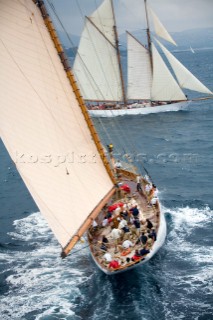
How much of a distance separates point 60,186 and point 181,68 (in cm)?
7387

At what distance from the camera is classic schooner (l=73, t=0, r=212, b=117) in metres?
98.8

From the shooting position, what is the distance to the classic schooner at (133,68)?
98.8 metres

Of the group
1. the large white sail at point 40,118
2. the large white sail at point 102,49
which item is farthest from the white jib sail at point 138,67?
the large white sail at point 40,118

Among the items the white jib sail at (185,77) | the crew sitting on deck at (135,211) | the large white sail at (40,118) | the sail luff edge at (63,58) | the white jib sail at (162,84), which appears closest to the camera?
the large white sail at (40,118)

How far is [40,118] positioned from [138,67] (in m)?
74.1

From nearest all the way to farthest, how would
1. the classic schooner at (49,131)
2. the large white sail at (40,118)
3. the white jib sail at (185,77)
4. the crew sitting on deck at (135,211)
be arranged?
the large white sail at (40,118), the classic schooner at (49,131), the crew sitting on deck at (135,211), the white jib sail at (185,77)

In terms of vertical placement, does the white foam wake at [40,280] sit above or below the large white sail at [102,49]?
above

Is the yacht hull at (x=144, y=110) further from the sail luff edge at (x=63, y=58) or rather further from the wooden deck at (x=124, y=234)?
the sail luff edge at (x=63, y=58)

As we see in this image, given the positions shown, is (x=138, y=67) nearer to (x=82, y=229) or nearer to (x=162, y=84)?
(x=162, y=84)

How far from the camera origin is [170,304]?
32.5 meters

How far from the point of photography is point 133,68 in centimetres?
10138

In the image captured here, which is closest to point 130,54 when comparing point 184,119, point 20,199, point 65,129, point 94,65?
point 94,65

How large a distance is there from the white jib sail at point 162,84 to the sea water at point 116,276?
131ft

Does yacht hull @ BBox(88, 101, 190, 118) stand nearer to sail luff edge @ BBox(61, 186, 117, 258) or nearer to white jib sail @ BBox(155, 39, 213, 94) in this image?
white jib sail @ BBox(155, 39, 213, 94)
